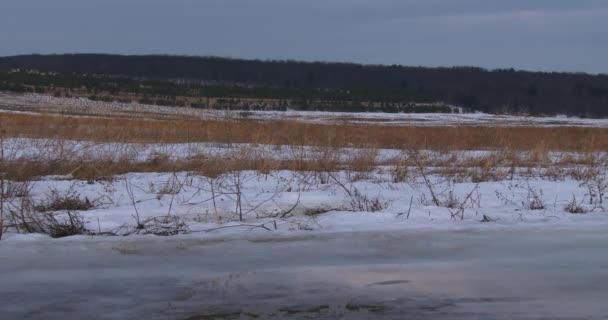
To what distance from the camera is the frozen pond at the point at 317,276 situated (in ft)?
16.4

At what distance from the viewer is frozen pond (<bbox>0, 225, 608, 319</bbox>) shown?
501 cm

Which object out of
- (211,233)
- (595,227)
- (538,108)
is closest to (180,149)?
(211,233)

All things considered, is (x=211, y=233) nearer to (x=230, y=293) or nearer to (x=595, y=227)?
(x=230, y=293)

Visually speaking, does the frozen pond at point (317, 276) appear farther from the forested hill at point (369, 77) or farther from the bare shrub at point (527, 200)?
the forested hill at point (369, 77)

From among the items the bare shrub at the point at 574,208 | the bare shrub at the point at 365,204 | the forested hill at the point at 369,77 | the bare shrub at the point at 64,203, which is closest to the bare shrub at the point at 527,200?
the bare shrub at the point at 574,208

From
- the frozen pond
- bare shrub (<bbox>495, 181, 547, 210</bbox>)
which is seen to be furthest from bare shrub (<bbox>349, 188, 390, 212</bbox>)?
bare shrub (<bbox>495, 181, 547, 210</bbox>)

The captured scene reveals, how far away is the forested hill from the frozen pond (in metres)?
83.4

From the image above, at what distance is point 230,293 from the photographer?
5402 mm

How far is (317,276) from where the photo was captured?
19.5 ft

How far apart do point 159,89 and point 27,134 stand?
57419mm

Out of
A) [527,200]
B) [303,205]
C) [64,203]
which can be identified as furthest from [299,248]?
[527,200]

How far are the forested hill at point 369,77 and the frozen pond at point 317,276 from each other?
83362 mm

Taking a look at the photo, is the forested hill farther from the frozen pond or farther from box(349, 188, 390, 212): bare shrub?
the frozen pond

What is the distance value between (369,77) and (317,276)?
120 m
